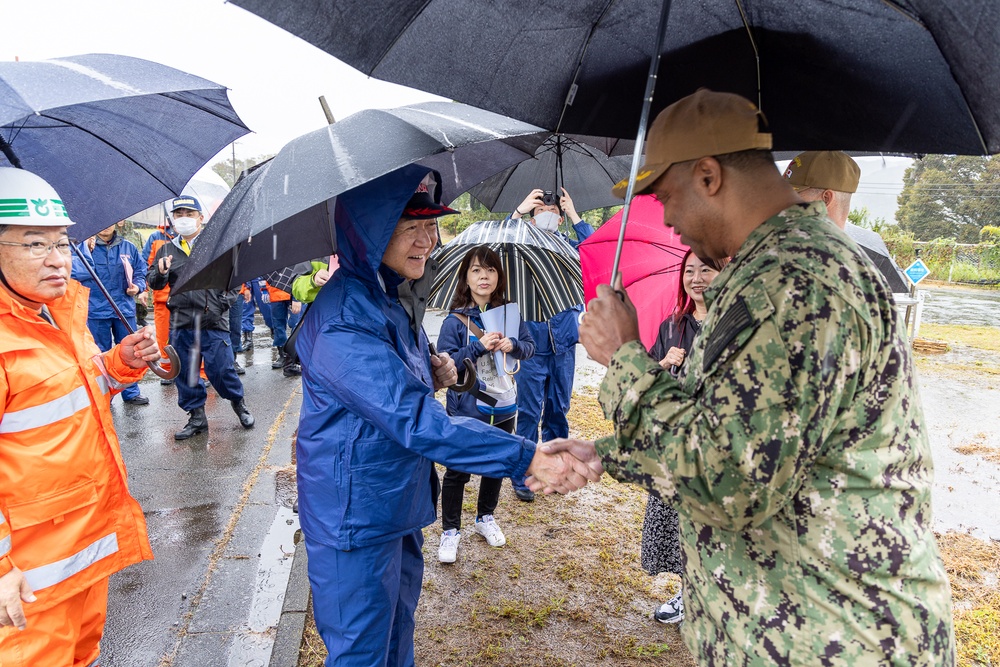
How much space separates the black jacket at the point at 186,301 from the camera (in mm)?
6117

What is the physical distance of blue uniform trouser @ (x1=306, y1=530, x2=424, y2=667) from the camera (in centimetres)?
218

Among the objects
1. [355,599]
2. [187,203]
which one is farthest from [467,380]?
[187,203]

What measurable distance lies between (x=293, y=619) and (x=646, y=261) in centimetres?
298

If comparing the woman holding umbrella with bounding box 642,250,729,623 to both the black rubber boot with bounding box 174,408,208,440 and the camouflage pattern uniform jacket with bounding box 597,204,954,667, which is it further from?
the black rubber boot with bounding box 174,408,208,440

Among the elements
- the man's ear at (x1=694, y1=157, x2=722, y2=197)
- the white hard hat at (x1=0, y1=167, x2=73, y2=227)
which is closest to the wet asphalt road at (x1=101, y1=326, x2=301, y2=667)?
the white hard hat at (x1=0, y1=167, x2=73, y2=227)

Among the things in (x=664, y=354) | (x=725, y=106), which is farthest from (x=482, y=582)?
(x=725, y=106)

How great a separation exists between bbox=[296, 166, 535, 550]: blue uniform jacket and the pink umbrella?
190 centimetres

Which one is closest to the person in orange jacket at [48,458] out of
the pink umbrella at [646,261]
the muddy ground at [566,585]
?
the muddy ground at [566,585]

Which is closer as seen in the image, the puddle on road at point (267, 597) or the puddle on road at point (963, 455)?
the puddle on road at point (267, 597)

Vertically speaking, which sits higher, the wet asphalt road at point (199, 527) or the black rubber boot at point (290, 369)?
the wet asphalt road at point (199, 527)

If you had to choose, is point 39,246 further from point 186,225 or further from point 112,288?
point 112,288

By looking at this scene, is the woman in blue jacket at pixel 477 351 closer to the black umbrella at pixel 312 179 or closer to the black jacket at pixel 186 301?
the black umbrella at pixel 312 179

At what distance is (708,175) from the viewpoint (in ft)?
4.84

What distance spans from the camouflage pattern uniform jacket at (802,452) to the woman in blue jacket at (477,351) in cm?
265
